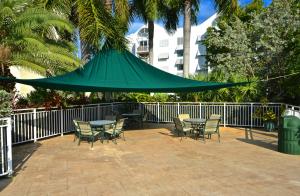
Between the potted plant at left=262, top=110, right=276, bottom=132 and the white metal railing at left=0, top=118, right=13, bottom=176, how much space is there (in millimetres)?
10093

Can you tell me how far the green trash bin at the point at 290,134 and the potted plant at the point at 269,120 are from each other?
14.3 feet

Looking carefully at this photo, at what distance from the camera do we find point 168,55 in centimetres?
6081

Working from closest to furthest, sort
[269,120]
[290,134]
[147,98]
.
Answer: [290,134]
[269,120]
[147,98]

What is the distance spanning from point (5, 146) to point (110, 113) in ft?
29.8

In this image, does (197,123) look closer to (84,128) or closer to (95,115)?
(84,128)

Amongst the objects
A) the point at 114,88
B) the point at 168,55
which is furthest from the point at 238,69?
the point at 168,55

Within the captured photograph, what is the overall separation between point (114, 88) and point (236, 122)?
6664mm

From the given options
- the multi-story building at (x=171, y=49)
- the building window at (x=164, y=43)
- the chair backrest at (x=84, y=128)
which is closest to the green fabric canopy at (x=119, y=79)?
the chair backrest at (x=84, y=128)

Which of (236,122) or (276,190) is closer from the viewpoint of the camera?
(276,190)

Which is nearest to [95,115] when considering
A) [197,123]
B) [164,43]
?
[197,123]

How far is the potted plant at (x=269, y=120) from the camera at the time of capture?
1295 cm

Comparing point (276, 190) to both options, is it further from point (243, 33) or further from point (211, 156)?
point (243, 33)

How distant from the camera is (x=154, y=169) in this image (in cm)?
708

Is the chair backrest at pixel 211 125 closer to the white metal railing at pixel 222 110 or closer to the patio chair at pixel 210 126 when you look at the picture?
the patio chair at pixel 210 126
